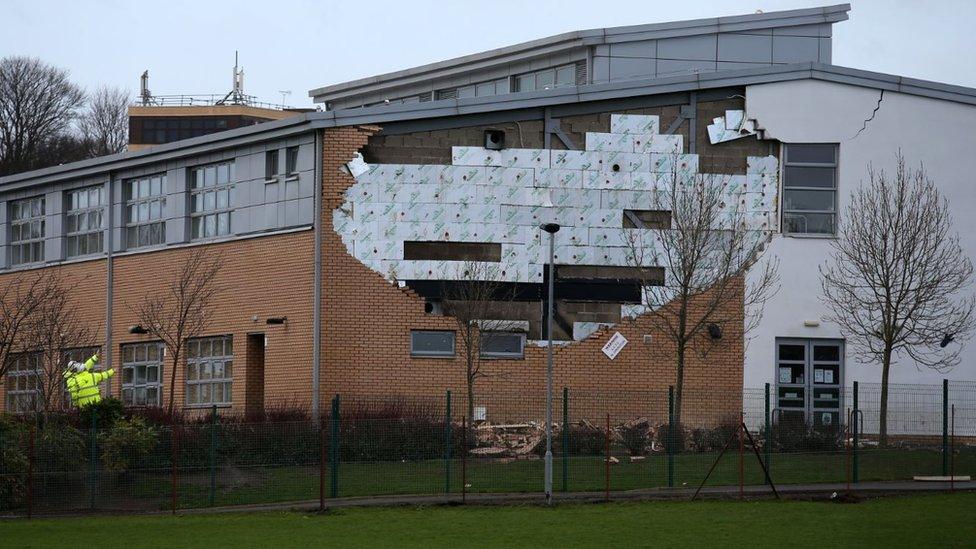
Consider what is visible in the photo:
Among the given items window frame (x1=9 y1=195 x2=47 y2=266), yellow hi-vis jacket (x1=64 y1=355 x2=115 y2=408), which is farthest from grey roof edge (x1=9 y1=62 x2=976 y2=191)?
window frame (x1=9 y1=195 x2=47 y2=266)

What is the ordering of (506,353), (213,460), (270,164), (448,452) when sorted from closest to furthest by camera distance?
(213,460)
(448,452)
(506,353)
(270,164)

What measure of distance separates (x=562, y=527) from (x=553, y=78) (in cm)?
2495

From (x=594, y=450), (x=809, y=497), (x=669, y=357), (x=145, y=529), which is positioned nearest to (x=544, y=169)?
Answer: (x=669, y=357)

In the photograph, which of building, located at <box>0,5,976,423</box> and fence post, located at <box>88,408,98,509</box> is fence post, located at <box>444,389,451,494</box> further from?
building, located at <box>0,5,976,423</box>

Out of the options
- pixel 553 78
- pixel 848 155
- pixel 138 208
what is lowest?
Result: pixel 138 208

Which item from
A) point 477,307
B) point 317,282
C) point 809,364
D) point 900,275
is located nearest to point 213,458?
point 317,282

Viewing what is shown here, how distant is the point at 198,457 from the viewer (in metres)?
27.8

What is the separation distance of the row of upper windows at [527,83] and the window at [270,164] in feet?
29.2

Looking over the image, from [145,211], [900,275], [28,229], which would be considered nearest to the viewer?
[900,275]

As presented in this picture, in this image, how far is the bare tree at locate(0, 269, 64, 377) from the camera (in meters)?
35.4

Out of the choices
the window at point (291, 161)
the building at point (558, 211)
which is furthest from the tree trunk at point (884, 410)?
the window at point (291, 161)

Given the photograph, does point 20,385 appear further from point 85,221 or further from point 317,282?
point 317,282

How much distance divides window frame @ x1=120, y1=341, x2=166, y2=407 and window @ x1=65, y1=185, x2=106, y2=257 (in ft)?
11.7

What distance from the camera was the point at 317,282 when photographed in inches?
1377
